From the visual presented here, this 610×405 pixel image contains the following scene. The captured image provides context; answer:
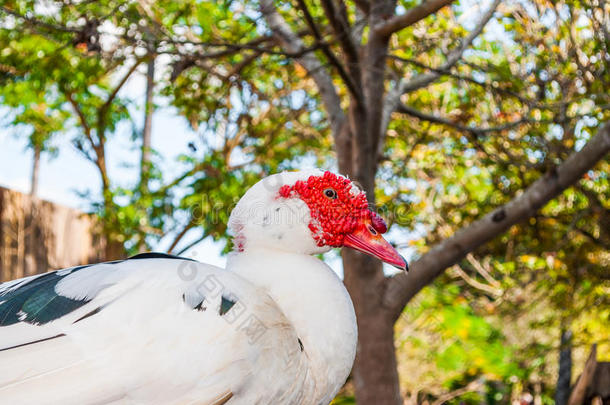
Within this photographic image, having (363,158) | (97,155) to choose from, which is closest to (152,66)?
(97,155)

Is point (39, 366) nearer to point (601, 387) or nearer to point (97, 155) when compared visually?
point (601, 387)

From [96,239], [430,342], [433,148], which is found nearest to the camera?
[433,148]

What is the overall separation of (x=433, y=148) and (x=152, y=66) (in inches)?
116

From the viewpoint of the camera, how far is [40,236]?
7430mm

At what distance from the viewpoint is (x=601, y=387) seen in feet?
14.0

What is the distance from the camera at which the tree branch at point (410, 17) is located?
11.2 ft

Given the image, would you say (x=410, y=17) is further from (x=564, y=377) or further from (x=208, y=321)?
(x=564, y=377)

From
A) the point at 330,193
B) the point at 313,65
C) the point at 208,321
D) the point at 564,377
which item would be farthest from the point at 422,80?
the point at 208,321

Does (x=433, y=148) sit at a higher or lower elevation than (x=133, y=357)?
higher

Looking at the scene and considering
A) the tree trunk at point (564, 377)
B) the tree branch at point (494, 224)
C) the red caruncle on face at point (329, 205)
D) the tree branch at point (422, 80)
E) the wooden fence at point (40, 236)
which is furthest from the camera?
the wooden fence at point (40, 236)

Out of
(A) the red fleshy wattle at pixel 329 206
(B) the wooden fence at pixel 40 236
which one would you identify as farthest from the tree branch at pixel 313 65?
(B) the wooden fence at pixel 40 236

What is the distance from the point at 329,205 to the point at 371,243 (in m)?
0.18

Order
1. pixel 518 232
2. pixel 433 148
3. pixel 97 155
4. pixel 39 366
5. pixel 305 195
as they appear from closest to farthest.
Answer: pixel 39 366, pixel 305 195, pixel 518 232, pixel 433 148, pixel 97 155

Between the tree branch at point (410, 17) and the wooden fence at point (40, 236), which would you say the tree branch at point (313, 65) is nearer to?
the tree branch at point (410, 17)
